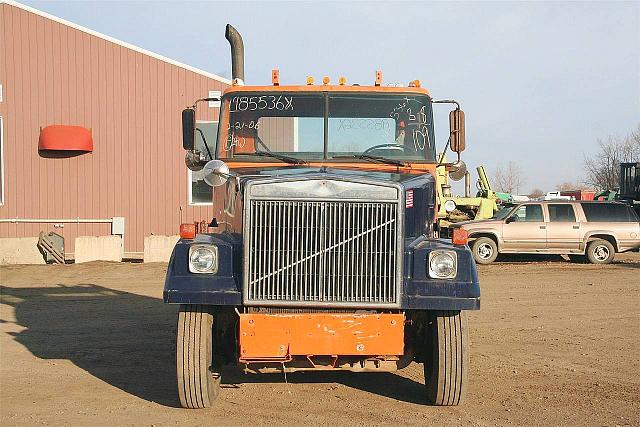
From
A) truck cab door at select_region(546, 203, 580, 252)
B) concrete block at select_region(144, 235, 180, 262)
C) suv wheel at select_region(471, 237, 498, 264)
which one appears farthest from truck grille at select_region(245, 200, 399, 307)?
truck cab door at select_region(546, 203, 580, 252)

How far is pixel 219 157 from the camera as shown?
7621mm

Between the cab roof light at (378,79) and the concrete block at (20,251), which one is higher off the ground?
the cab roof light at (378,79)

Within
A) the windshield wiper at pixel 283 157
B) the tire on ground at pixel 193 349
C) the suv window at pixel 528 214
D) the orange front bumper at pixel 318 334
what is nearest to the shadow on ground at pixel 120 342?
the tire on ground at pixel 193 349

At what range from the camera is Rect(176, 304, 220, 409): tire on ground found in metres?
5.82

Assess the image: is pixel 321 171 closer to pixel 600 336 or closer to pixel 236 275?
pixel 236 275

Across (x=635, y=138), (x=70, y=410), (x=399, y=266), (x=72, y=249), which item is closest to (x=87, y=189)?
(x=72, y=249)

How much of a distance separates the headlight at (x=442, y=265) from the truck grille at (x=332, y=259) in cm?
28

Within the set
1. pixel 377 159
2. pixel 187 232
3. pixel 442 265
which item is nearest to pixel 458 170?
pixel 377 159

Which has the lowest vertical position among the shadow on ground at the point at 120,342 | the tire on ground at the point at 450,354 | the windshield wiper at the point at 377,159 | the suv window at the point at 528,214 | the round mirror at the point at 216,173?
the shadow on ground at the point at 120,342

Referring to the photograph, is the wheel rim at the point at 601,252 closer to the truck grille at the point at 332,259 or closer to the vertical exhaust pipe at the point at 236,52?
the vertical exhaust pipe at the point at 236,52

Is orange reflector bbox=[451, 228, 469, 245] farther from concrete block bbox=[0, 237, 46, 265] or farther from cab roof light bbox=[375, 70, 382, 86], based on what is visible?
concrete block bbox=[0, 237, 46, 265]

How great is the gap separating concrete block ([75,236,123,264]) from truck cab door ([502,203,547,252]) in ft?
31.8

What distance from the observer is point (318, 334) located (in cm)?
559

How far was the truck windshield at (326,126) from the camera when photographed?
7.43 meters
